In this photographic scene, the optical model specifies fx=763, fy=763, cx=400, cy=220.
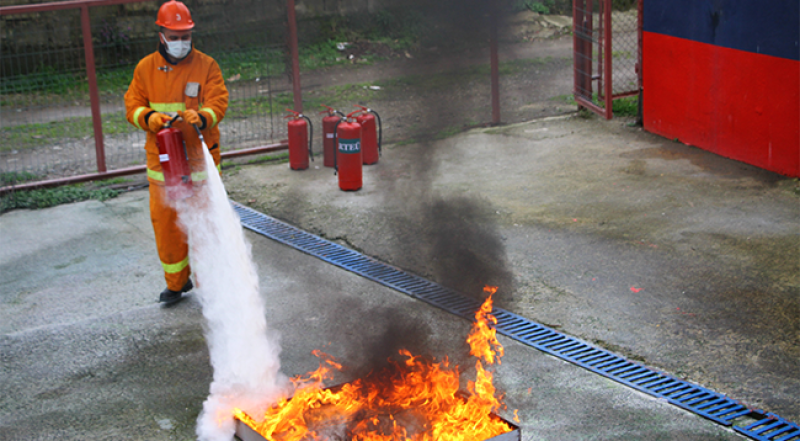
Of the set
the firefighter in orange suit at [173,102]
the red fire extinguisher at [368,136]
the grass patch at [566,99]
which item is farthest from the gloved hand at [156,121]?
the grass patch at [566,99]

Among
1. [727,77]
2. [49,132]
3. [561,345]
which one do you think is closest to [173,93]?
[561,345]

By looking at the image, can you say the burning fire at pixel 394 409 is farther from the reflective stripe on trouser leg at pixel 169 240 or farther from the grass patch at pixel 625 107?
the grass patch at pixel 625 107

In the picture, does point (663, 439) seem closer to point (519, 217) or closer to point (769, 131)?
point (519, 217)

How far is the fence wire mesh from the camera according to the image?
9.01 meters

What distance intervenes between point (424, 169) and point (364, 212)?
800 mm

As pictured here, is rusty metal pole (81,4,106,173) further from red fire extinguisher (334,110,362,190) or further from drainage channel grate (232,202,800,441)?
red fire extinguisher (334,110,362,190)

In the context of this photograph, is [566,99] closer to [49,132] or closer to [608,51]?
[608,51]

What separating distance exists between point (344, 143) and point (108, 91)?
12.7ft

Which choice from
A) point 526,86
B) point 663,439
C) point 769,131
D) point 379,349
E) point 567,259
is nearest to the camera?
point 663,439

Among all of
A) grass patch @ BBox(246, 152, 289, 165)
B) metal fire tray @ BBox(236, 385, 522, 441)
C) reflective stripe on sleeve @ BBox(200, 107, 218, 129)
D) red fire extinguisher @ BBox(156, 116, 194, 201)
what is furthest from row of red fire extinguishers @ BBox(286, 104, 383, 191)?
metal fire tray @ BBox(236, 385, 522, 441)

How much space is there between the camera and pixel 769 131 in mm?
7477

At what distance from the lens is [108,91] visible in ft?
31.2

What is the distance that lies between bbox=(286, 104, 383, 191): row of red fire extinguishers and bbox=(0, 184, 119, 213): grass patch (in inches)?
77.0

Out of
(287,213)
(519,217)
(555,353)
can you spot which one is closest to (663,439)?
(555,353)
